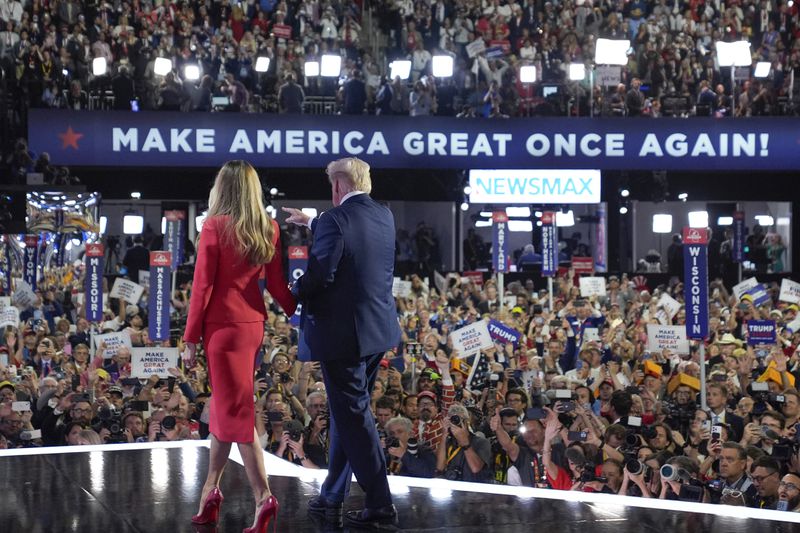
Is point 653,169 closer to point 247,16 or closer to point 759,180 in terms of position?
point 759,180

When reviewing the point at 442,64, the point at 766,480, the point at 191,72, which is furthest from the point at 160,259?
the point at 442,64

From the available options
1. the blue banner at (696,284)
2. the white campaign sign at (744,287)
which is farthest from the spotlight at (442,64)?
the blue banner at (696,284)

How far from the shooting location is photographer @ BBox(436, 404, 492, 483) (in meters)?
7.66

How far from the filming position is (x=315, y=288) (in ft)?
13.4

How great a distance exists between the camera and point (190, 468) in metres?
5.40

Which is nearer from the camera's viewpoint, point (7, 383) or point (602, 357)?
point (7, 383)

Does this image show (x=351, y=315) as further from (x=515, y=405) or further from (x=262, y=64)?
(x=262, y=64)

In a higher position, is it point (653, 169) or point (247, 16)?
point (247, 16)

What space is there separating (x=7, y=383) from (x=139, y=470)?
16.0 feet

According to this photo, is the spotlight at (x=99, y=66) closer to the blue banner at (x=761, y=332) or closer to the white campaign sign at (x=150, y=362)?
the white campaign sign at (x=150, y=362)

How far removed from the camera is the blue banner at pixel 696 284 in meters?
10.0

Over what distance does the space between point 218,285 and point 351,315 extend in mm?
486

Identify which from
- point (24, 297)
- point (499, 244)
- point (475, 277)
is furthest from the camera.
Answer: point (475, 277)

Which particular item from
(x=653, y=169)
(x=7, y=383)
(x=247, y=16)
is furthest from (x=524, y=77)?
(x=7, y=383)
